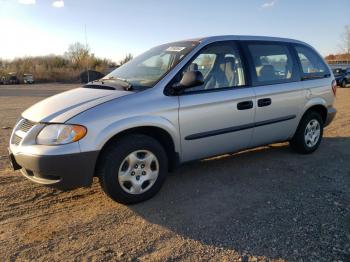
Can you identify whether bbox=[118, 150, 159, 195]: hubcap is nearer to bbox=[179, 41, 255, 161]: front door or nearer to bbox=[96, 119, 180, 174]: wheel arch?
bbox=[96, 119, 180, 174]: wheel arch

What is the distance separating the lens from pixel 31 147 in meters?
3.42

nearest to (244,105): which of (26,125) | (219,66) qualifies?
(219,66)

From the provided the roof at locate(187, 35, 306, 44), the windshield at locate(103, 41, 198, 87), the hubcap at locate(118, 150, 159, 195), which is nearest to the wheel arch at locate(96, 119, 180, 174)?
the hubcap at locate(118, 150, 159, 195)

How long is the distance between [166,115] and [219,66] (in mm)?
1128

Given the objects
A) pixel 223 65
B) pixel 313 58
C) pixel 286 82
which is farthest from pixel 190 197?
pixel 313 58

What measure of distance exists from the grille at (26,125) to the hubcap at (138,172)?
1018 mm

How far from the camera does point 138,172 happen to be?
3793 millimetres

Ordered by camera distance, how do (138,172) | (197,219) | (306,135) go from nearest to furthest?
(197,219) < (138,172) < (306,135)

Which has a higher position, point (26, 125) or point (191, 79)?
point (191, 79)

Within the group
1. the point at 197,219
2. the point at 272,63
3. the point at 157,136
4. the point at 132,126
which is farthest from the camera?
the point at 272,63

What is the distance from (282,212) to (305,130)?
7.77ft

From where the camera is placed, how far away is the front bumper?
10.9 ft

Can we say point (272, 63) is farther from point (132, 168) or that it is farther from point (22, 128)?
point (22, 128)

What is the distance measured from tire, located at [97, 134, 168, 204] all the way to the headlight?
36 centimetres
